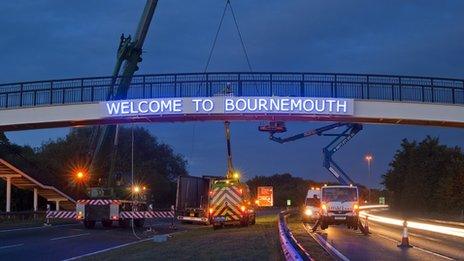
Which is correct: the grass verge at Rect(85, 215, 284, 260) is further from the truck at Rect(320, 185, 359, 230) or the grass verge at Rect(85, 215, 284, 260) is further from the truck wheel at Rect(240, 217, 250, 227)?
the truck wheel at Rect(240, 217, 250, 227)

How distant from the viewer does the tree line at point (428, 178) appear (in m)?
58.8

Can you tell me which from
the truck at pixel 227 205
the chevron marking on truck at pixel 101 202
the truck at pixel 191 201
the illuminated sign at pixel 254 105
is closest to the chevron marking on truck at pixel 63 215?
the chevron marking on truck at pixel 101 202

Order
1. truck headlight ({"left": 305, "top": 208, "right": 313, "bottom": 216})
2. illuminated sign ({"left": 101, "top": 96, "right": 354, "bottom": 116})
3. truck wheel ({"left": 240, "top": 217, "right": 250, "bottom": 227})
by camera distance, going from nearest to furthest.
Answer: illuminated sign ({"left": 101, "top": 96, "right": 354, "bottom": 116}) → truck wheel ({"left": 240, "top": 217, "right": 250, "bottom": 227}) → truck headlight ({"left": 305, "top": 208, "right": 313, "bottom": 216})

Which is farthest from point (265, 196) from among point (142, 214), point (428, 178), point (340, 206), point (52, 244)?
point (52, 244)

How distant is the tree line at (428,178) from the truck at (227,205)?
23973 mm

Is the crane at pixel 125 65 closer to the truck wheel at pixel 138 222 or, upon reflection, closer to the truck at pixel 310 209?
the truck wheel at pixel 138 222

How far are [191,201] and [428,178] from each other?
35347 mm

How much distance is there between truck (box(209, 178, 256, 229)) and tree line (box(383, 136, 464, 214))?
23973mm

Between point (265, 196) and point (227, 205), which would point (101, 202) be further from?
point (265, 196)

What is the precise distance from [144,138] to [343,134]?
49.3 metres

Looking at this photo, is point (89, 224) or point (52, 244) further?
point (89, 224)

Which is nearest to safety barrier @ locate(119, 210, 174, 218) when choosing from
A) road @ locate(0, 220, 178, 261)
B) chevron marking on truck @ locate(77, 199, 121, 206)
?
chevron marking on truck @ locate(77, 199, 121, 206)

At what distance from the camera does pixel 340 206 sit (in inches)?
1393

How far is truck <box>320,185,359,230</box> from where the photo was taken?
115ft
